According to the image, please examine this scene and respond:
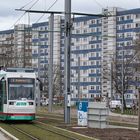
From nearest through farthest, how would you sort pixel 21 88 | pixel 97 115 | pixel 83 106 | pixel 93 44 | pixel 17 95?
pixel 97 115 < pixel 83 106 < pixel 17 95 < pixel 21 88 < pixel 93 44

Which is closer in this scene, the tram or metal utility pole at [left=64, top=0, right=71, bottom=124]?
the tram

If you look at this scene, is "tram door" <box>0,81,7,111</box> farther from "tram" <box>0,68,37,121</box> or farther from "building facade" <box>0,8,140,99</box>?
"building facade" <box>0,8,140,99</box>

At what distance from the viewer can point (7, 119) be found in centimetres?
3136

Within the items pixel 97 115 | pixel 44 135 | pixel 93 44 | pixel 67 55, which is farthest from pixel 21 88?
pixel 93 44

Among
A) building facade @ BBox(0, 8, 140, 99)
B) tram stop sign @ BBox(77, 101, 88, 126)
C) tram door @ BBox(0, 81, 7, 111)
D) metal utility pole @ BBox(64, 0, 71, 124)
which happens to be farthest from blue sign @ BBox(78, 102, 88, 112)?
building facade @ BBox(0, 8, 140, 99)

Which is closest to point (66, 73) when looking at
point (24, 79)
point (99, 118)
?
point (24, 79)

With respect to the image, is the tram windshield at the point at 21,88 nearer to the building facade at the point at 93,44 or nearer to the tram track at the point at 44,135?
the tram track at the point at 44,135

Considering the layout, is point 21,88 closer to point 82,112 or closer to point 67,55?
point 67,55

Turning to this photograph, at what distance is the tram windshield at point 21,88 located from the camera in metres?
31.3

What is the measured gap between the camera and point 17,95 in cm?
3133

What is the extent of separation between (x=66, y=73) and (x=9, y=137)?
1101cm

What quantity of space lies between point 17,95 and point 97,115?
5488mm

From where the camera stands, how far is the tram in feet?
102

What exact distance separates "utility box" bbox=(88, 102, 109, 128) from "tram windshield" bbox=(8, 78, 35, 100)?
4400 mm
